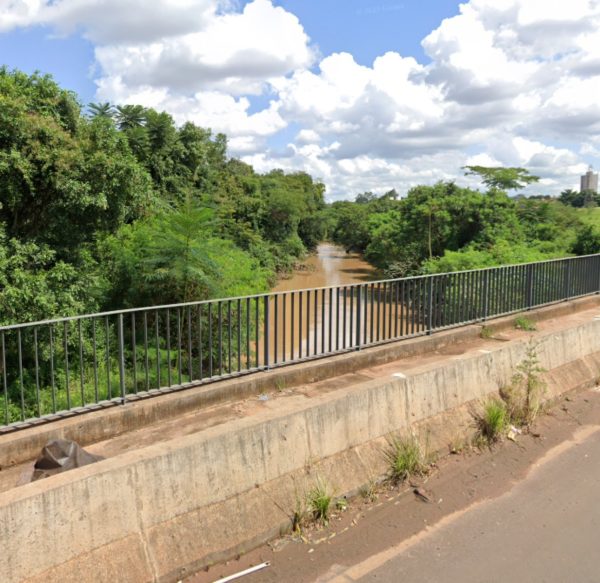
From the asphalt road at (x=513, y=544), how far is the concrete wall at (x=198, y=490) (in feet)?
2.75

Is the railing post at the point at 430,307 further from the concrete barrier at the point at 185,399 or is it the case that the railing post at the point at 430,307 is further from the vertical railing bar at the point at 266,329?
the vertical railing bar at the point at 266,329

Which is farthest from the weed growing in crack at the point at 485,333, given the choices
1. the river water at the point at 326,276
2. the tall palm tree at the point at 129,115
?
the river water at the point at 326,276

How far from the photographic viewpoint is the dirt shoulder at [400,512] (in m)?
4.09

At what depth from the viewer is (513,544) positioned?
448 cm

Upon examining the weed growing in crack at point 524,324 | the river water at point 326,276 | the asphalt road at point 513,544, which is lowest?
the river water at point 326,276

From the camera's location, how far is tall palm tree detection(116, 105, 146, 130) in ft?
73.1

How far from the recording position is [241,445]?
4457 mm

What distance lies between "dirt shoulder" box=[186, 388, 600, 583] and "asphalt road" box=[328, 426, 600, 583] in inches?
3.3

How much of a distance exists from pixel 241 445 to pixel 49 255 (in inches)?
277

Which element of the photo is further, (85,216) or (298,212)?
(298,212)

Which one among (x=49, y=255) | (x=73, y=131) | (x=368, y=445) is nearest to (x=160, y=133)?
(x=73, y=131)

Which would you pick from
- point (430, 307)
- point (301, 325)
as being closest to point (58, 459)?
point (301, 325)

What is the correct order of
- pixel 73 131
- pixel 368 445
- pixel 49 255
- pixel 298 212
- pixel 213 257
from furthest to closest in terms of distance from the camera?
pixel 298 212 < pixel 213 257 < pixel 73 131 < pixel 49 255 < pixel 368 445

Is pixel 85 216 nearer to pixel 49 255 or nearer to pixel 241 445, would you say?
pixel 49 255
